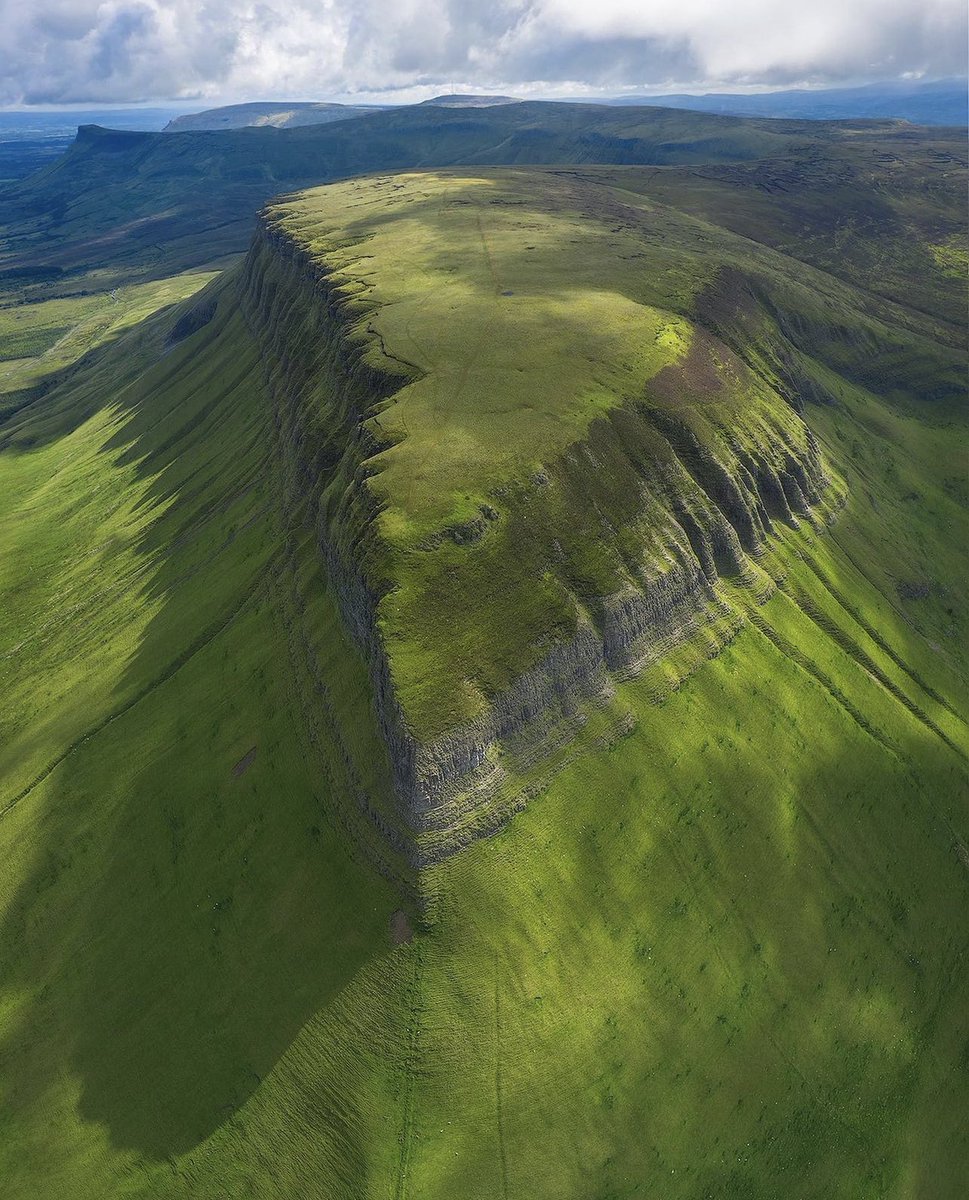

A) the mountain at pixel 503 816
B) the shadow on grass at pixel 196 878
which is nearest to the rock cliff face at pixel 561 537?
the mountain at pixel 503 816

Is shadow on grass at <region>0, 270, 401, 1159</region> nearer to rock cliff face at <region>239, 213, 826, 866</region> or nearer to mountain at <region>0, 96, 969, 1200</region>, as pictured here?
mountain at <region>0, 96, 969, 1200</region>

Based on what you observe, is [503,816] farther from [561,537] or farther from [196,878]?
[196,878]

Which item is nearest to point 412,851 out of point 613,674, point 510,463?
point 613,674

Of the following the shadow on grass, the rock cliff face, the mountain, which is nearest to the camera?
the mountain

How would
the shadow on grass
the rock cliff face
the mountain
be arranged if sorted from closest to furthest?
the mountain → the shadow on grass → the rock cliff face

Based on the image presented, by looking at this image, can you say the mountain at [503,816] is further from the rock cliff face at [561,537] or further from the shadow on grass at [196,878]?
the rock cliff face at [561,537]

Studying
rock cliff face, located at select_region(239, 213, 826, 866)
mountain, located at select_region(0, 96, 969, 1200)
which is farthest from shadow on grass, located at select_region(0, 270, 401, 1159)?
rock cliff face, located at select_region(239, 213, 826, 866)

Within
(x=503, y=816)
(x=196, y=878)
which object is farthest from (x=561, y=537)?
(x=196, y=878)
